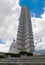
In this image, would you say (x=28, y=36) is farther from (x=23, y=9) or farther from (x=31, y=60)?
(x=31, y=60)

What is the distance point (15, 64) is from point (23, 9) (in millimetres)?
61375

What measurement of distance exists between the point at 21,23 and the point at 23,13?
22.4 feet

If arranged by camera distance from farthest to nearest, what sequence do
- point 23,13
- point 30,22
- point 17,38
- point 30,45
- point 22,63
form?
point 23,13 < point 30,22 < point 17,38 < point 30,45 < point 22,63

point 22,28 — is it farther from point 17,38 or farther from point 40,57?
point 40,57

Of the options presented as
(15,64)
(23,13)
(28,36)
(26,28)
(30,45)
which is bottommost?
(15,64)

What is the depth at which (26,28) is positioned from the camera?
2825 inches

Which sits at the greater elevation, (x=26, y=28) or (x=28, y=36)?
(x=26, y=28)

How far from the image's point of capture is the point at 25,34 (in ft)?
229

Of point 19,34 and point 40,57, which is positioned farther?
point 19,34

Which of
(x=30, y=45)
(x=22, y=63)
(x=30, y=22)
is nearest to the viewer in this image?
(x=22, y=63)

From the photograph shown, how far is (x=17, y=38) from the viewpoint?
68375mm

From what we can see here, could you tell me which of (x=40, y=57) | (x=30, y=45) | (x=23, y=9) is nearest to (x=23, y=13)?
(x=23, y=9)

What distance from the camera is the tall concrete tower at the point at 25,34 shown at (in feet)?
210

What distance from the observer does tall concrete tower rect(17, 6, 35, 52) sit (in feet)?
210
